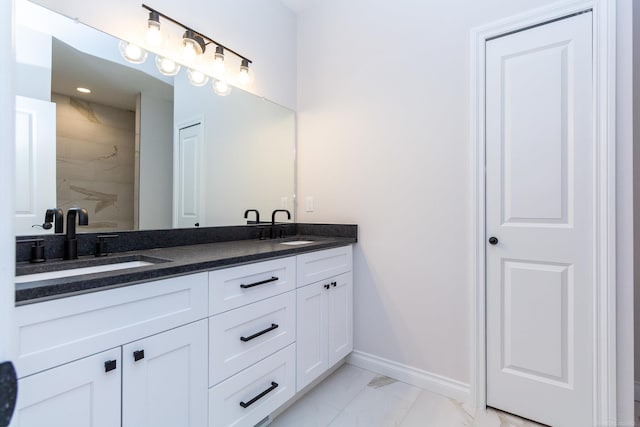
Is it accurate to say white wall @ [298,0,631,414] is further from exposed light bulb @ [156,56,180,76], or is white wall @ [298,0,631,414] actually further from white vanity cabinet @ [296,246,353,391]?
exposed light bulb @ [156,56,180,76]

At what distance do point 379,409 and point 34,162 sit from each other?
2.00 meters

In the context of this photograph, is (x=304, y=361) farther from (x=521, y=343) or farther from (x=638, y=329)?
(x=638, y=329)

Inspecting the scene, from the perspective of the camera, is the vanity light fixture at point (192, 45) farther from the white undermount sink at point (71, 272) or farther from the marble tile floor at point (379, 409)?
the marble tile floor at point (379, 409)

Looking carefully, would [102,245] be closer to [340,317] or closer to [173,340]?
[173,340]

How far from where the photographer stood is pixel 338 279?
1991mm

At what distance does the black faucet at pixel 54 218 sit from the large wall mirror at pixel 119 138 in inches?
1.0

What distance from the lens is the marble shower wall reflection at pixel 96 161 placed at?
1.32 metres

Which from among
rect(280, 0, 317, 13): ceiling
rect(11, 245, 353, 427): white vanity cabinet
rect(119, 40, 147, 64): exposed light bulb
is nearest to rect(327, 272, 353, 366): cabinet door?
rect(11, 245, 353, 427): white vanity cabinet

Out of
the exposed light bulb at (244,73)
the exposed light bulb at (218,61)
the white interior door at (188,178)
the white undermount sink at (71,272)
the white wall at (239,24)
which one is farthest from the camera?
the exposed light bulb at (244,73)

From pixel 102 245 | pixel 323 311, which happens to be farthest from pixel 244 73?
pixel 323 311

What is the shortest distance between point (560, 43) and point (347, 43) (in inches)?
49.6

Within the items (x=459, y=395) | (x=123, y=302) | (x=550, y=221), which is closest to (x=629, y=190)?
(x=550, y=221)

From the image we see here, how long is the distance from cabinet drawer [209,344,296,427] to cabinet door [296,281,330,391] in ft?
0.25

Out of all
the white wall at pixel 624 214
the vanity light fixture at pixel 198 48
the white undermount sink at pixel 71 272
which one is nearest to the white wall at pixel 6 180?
the white undermount sink at pixel 71 272
